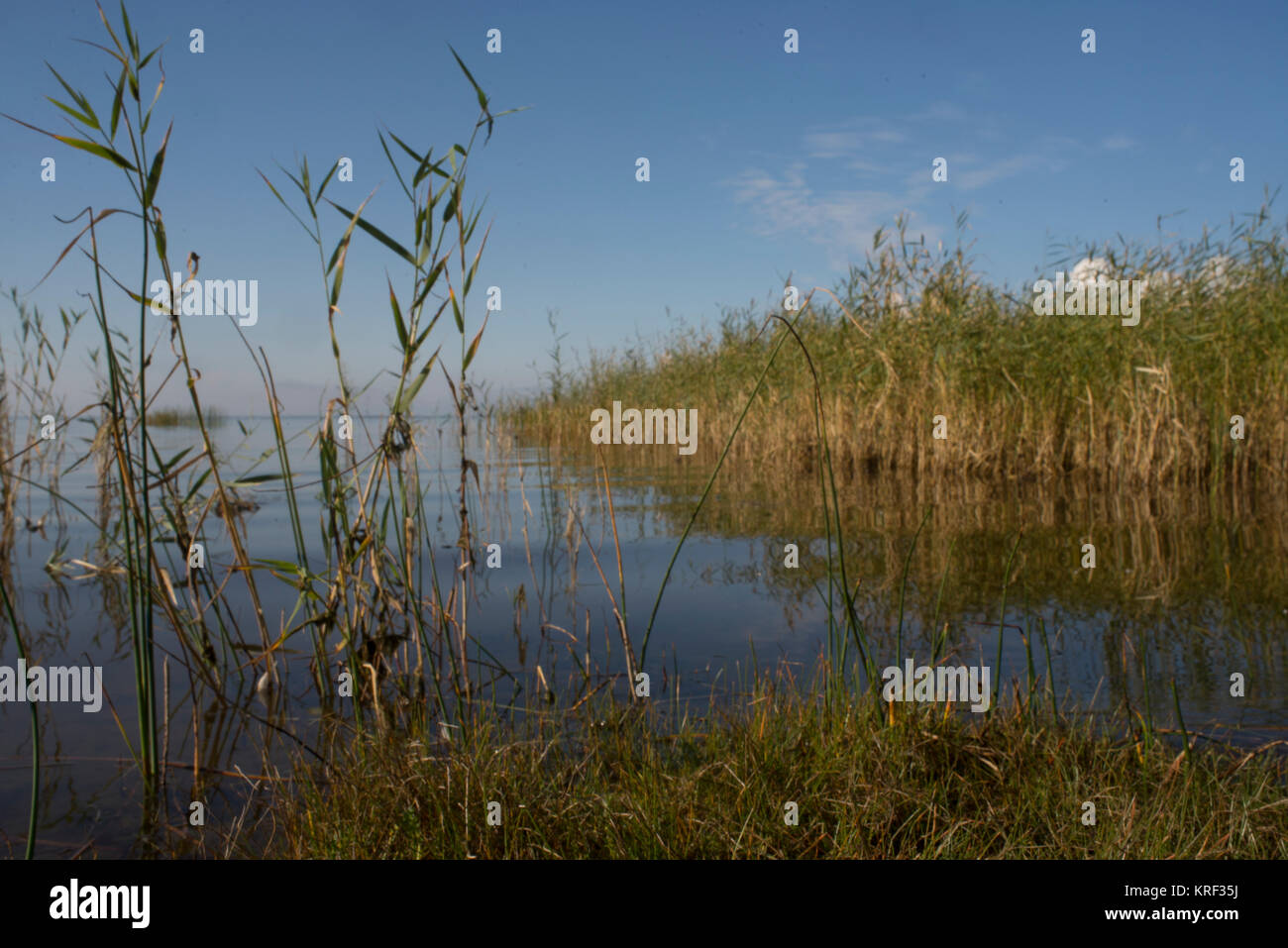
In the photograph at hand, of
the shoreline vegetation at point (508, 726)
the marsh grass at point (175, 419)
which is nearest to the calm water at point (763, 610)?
the shoreline vegetation at point (508, 726)

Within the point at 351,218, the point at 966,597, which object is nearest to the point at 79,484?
the point at 351,218

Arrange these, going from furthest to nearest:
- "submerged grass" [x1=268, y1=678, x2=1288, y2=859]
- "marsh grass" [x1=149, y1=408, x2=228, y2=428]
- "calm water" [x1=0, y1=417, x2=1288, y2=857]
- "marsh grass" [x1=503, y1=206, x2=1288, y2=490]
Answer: "marsh grass" [x1=149, y1=408, x2=228, y2=428] < "marsh grass" [x1=503, y1=206, x2=1288, y2=490] < "calm water" [x1=0, y1=417, x2=1288, y2=857] < "submerged grass" [x1=268, y1=678, x2=1288, y2=859]

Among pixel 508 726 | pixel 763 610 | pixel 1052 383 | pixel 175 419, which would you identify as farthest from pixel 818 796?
pixel 175 419

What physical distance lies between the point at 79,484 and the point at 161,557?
4.80 metres

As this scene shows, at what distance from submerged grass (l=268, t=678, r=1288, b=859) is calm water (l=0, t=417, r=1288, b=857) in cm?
42

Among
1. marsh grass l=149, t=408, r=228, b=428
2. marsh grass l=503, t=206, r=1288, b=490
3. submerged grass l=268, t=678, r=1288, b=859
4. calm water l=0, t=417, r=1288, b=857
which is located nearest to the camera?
submerged grass l=268, t=678, r=1288, b=859

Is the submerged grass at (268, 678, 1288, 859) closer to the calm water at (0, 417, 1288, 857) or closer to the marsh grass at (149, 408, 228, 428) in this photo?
the calm water at (0, 417, 1288, 857)

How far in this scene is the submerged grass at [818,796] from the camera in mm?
1575

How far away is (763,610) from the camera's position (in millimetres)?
3439

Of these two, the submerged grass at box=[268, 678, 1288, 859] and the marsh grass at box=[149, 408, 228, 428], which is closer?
the submerged grass at box=[268, 678, 1288, 859]

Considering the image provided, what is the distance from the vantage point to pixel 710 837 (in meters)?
1.58

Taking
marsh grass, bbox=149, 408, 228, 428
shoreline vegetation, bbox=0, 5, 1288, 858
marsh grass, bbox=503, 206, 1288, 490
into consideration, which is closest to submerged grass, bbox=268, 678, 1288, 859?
shoreline vegetation, bbox=0, 5, 1288, 858

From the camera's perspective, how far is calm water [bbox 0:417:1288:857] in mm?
2270
